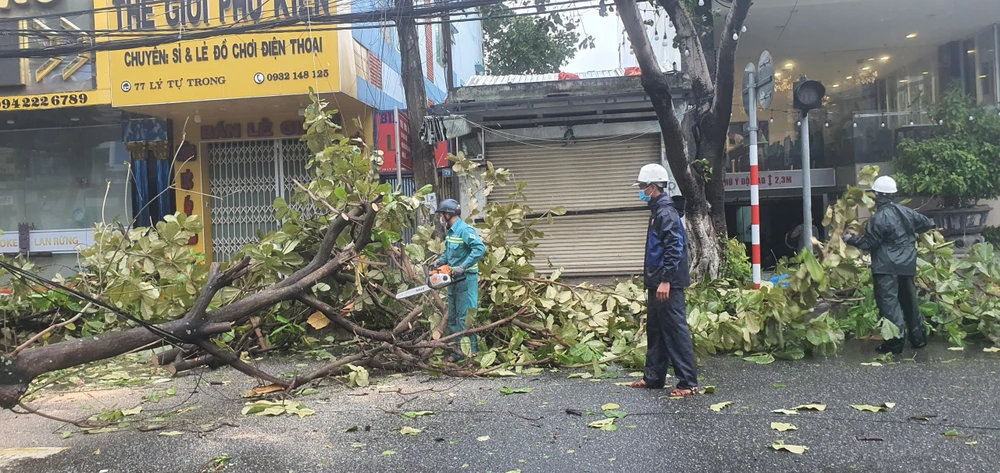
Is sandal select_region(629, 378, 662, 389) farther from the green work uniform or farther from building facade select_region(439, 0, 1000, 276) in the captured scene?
building facade select_region(439, 0, 1000, 276)

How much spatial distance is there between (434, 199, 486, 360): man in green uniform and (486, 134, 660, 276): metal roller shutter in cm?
442

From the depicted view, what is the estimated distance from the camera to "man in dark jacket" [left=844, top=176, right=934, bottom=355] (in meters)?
6.21

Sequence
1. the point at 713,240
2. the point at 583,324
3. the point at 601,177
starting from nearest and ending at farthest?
1. the point at 583,324
2. the point at 713,240
3. the point at 601,177

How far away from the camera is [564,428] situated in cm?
425

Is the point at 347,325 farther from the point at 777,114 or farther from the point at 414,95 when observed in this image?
the point at 777,114

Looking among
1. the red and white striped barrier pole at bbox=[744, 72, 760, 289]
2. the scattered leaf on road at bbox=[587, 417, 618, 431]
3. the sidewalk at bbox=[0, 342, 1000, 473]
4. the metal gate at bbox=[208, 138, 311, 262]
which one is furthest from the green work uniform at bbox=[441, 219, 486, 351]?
the metal gate at bbox=[208, 138, 311, 262]

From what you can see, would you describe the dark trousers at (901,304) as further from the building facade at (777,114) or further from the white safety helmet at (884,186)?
the building facade at (777,114)

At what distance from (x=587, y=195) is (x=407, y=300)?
205 inches

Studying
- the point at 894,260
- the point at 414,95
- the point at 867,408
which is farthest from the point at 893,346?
the point at 414,95

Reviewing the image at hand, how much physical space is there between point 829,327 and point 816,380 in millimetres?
1070

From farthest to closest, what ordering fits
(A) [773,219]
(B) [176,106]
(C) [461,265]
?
(A) [773,219], (B) [176,106], (C) [461,265]

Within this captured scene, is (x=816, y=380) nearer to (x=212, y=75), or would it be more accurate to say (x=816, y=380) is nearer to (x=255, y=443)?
(x=255, y=443)

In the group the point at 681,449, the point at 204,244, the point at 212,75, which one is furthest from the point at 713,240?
the point at 204,244

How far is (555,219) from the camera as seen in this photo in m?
11.3
